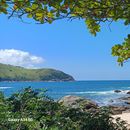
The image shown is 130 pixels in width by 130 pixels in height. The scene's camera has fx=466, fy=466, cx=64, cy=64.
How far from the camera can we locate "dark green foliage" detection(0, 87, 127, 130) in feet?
25.9

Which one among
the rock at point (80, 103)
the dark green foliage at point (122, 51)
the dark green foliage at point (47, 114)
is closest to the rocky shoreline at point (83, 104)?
the rock at point (80, 103)

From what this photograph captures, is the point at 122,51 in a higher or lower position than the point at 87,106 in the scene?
higher

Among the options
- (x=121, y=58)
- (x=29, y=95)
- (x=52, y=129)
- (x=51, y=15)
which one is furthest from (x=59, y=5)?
(x=29, y=95)

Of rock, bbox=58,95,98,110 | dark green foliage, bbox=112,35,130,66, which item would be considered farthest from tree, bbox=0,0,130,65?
rock, bbox=58,95,98,110

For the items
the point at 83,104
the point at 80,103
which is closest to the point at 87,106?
the point at 80,103

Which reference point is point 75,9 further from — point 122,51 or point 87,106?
point 87,106

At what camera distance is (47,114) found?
9.14 meters

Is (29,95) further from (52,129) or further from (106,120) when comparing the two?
(52,129)

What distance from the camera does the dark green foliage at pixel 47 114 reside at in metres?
7.89

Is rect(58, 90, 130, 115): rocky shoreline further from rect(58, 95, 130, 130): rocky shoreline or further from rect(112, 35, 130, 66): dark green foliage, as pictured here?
rect(112, 35, 130, 66): dark green foliage

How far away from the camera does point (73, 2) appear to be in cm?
679

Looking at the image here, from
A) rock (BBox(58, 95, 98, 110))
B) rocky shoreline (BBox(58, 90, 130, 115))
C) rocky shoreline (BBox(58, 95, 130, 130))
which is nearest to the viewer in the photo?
rock (BBox(58, 95, 98, 110))

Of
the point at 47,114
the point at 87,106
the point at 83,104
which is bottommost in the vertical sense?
the point at 87,106

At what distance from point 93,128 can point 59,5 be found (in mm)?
3651
